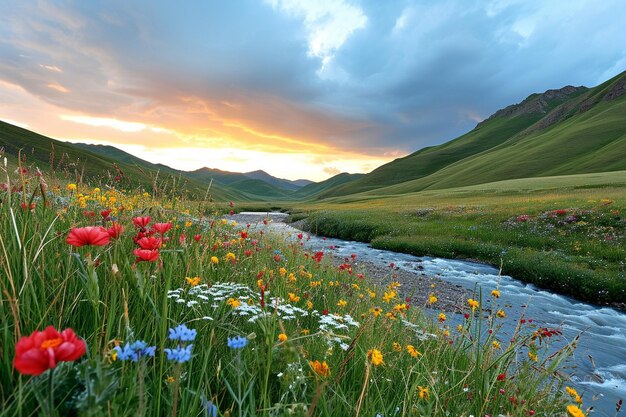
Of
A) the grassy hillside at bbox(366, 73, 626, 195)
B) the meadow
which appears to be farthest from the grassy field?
the grassy hillside at bbox(366, 73, 626, 195)

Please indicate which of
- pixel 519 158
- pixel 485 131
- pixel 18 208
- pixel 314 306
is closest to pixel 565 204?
pixel 314 306

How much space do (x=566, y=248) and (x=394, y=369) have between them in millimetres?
19051

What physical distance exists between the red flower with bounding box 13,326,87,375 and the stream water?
2959 mm

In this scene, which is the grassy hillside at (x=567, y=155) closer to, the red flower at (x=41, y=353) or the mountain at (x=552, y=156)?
the mountain at (x=552, y=156)

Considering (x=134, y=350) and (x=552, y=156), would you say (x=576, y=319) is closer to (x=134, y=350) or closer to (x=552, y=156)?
(x=134, y=350)

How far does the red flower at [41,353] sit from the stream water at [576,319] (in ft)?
9.71

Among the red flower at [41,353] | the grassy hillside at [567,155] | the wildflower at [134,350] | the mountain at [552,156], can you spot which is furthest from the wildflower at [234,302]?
the mountain at [552,156]

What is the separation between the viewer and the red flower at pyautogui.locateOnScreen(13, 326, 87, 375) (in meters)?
0.82

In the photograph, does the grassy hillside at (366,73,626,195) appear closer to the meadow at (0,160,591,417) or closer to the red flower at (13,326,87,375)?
the meadow at (0,160,591,417)

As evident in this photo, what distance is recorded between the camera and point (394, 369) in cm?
311

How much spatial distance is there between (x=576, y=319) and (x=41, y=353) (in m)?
13.9

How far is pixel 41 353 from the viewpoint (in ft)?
2.77

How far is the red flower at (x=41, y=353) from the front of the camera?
2.68 ft

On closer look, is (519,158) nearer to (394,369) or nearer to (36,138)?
(394,369)
